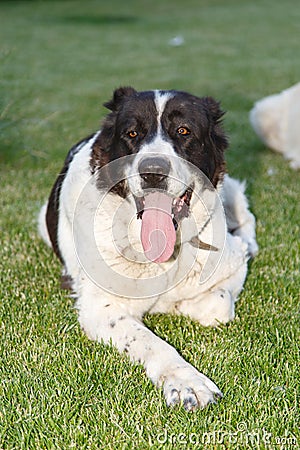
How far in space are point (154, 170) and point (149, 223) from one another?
31 centimetres

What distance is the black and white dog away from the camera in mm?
3053

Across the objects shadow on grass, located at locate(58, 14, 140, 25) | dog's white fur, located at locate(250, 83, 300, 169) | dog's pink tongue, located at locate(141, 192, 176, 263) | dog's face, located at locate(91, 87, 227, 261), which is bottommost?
shadow on grass, located at locate(58, 14, 140, 25)

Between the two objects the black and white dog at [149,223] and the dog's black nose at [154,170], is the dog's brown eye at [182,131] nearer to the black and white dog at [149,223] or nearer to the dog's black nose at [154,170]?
the black and white dog at [149,223]

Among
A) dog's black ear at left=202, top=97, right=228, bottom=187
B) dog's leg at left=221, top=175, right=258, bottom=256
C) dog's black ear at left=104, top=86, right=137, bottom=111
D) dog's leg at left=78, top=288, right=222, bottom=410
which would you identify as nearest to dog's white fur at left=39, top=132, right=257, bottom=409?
dog's leg at left=78, top=288, right=222, bottom=410

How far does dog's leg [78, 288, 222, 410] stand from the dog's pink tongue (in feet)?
1.18

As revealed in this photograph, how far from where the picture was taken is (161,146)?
308 centimetres

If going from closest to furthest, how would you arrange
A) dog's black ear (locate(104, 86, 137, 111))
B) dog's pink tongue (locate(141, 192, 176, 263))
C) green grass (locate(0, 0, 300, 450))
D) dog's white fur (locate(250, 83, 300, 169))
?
green grass (locate(0, 0, 300, 450)) < dog's pink tongue (locate(141, 192, 176, 263)) < dog's black ear (locate(104, 86, 137, 111)) < dog's white fur (locate(250, 83, 300, 169))

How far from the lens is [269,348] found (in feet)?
9.81

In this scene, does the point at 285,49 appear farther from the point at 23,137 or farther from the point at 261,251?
the point at 261,251

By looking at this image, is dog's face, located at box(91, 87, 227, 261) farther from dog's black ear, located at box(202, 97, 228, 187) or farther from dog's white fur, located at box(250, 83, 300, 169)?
dog's white fur, located at box(250, 83, 300, 169)

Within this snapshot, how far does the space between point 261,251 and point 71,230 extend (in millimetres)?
1448

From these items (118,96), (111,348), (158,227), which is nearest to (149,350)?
(111,348)

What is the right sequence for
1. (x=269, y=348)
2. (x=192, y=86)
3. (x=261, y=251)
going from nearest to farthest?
(x=269, y=348) < (x=261, y=251) < (x=192, y=86)

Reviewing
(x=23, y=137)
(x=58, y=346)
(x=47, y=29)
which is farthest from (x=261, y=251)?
(x=47, y=29)
